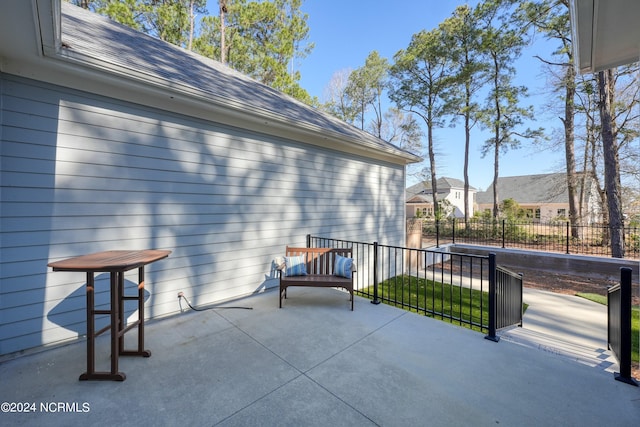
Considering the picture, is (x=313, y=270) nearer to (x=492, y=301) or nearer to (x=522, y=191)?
(x=492, y=301)

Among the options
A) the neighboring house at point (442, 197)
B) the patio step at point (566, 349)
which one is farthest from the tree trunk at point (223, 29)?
the neighboring house at point (442, 197)

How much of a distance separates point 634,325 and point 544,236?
7.44 metres

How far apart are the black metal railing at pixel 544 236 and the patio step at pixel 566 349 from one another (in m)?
5.74

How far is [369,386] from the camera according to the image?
2.14 meters

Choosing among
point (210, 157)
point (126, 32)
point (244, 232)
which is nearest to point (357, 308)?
point (244, 232)

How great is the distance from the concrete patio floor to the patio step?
28 cm

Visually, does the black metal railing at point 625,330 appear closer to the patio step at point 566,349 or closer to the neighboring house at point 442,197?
the patio step at point 566,349

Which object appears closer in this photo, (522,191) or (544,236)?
(544,236)

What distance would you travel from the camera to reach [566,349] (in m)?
3.16

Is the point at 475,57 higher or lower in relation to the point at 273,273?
higher

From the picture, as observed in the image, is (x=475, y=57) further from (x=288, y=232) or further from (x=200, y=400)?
(x=200, y=400)

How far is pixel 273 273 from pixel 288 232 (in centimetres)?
78

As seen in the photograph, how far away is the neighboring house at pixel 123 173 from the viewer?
253cm

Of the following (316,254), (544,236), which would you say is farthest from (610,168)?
(316,254)
